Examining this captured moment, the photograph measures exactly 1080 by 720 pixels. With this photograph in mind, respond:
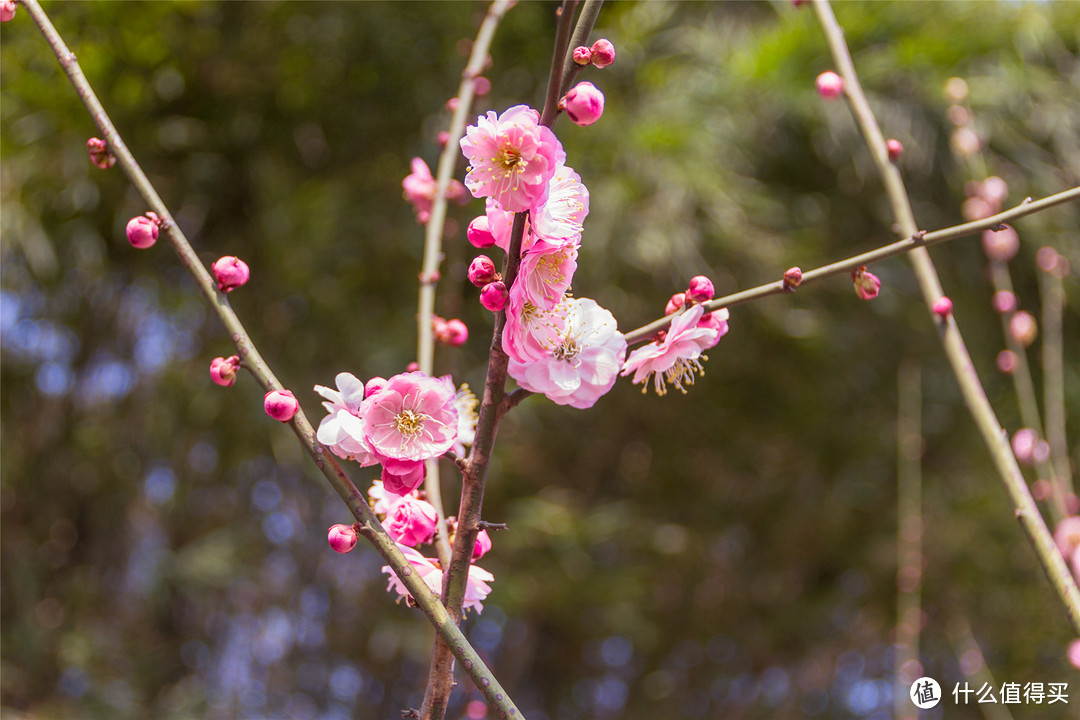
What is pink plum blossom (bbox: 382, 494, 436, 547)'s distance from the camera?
246 millimetres

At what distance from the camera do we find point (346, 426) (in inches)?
8.6

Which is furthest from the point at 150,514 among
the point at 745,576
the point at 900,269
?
the point at 900,269

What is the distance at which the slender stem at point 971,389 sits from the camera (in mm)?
278

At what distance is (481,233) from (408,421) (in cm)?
6

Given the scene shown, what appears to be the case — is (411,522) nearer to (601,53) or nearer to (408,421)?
(408,421)

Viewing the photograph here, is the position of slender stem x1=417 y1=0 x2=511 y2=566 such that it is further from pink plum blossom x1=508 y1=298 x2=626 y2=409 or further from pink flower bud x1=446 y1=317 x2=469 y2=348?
pink plum blossom x1=508 y1=298 x2=626 y2=409

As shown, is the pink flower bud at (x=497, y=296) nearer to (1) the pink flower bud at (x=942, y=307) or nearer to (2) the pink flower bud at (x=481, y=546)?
(2) the pink flower bud at (x=481, y=546)

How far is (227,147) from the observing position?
143cm

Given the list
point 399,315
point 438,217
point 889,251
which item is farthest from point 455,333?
point 399,315

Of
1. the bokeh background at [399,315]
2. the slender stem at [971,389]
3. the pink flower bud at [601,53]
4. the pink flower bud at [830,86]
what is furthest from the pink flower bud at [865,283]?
the bokeh background at [399,315]

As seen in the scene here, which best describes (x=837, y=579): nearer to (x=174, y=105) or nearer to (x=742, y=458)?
(x=742, y=458)

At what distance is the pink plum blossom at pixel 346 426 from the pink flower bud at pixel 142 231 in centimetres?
9

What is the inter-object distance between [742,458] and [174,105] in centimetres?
136

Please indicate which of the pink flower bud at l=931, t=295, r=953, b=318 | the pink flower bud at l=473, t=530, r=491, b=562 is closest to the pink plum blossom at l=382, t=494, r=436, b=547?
the pink flower bud at l=473, t=530, r=491, b=562
